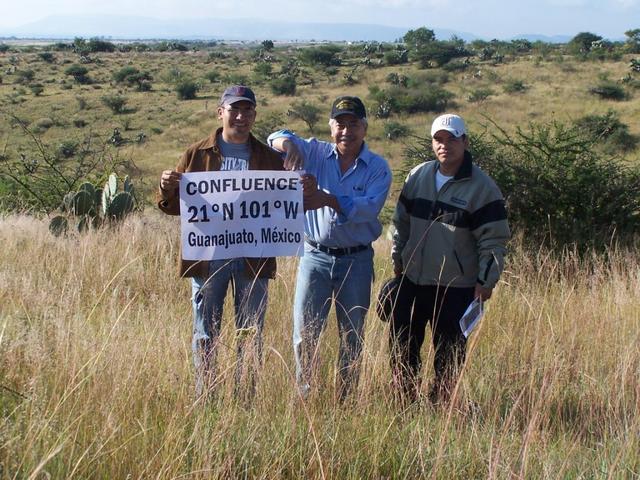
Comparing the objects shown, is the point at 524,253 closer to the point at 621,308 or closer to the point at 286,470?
the point at 621,308

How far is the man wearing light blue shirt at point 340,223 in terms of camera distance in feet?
12.9

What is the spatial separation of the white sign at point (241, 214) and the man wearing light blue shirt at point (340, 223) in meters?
0.12

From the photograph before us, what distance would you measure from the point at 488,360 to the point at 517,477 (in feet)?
5.82

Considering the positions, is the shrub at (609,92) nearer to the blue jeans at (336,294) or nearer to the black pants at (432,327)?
the black pants at (432,327)

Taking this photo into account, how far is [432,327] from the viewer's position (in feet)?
13.8

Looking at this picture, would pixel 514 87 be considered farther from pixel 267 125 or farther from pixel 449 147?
pixel 449 147

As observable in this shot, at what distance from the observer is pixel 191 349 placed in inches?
162

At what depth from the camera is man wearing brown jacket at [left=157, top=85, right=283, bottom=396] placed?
3965 mm

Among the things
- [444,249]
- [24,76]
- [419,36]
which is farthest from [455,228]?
[419,36]

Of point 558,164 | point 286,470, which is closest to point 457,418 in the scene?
point 286,470

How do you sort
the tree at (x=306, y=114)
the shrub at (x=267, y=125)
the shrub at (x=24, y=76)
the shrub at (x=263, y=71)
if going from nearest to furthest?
the shrub at (x=267, y=125)
the tree at (x=306, y=114)
the shrub at (x=24, y=76)
the shrub at (x=263, y=71)

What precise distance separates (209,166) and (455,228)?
4.72ft

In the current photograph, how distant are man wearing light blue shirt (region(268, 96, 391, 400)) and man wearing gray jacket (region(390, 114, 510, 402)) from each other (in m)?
0.25

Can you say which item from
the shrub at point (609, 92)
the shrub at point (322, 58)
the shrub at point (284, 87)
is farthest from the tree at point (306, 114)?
the shrub at point (322, 58)
